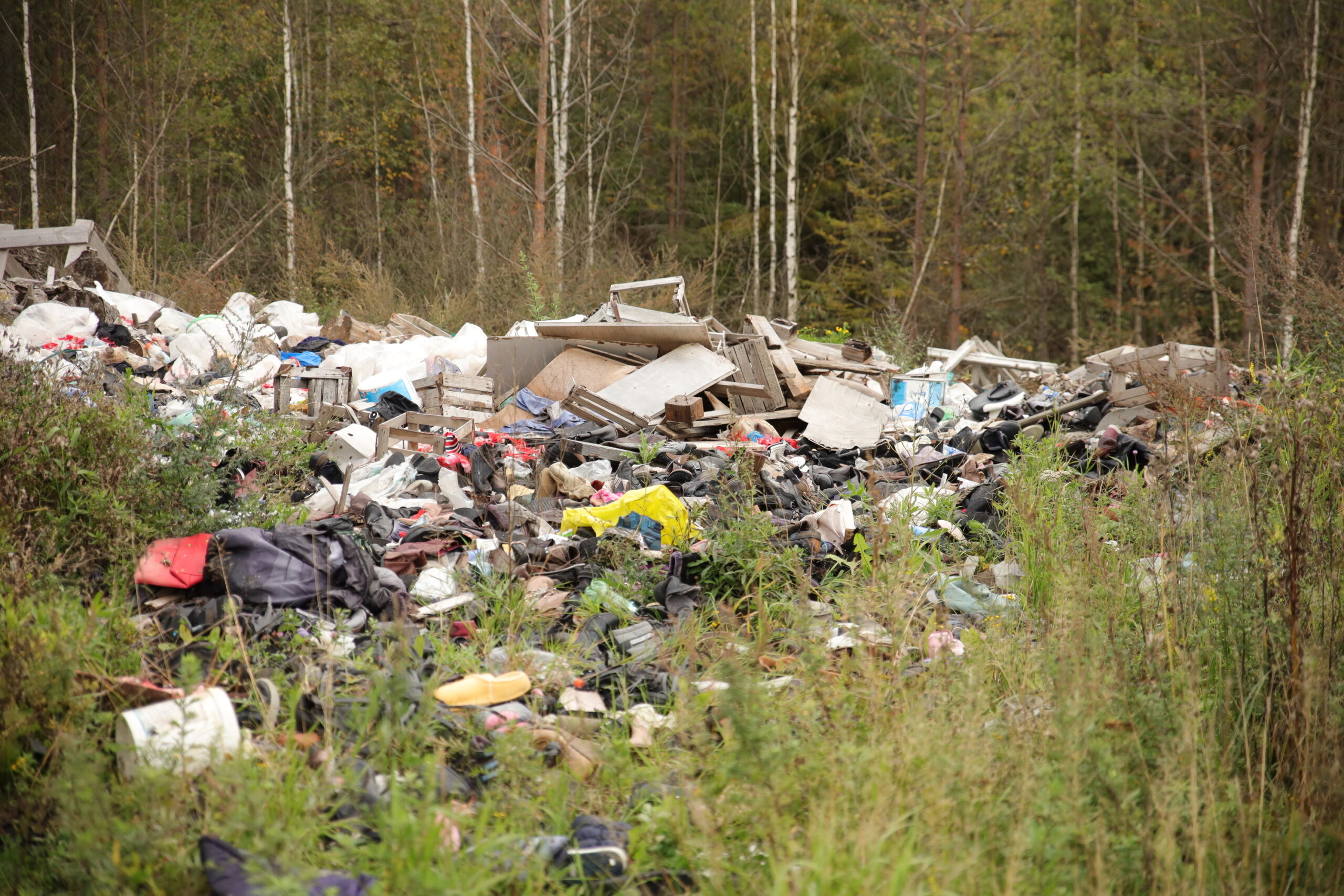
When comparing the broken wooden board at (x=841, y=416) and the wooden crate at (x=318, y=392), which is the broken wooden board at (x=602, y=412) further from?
the wooden crate at (x=318, y=392)

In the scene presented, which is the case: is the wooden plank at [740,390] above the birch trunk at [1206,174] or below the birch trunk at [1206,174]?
below

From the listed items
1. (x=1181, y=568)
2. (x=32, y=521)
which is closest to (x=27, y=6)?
(x=32, y=521)

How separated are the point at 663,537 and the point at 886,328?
20.9 ft

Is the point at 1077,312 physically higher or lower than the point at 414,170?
lower

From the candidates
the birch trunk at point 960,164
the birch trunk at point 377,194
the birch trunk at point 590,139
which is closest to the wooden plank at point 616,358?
the birch trunk at point 590,139

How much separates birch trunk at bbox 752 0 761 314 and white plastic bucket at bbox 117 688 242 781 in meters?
15.3

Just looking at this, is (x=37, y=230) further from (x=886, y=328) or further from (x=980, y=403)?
(x=980, y=403)

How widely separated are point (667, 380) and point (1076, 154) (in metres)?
15.1

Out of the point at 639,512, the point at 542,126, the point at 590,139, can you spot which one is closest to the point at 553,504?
the point at 639,512

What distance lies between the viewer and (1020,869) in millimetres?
2193

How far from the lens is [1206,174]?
56.9 ft

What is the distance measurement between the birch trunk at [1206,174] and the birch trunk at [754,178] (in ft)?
25.9

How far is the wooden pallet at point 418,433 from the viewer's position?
654 centimetres

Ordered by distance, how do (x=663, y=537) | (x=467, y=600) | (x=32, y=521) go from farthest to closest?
(x=663, y=537), (x=467, y=600), (x=32, y=521)
